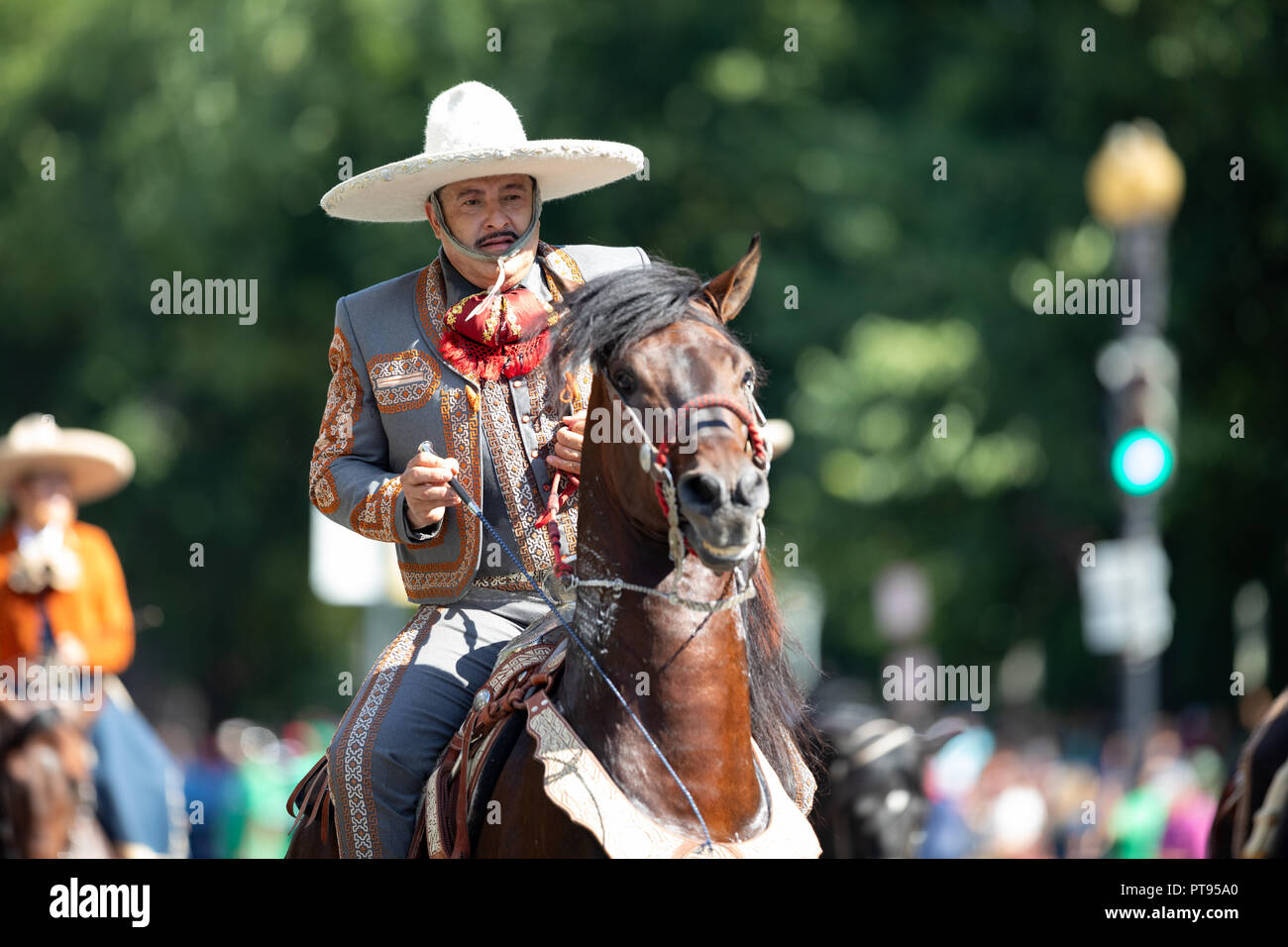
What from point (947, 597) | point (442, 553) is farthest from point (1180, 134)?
point (442, 553)

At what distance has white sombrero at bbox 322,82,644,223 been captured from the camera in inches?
216

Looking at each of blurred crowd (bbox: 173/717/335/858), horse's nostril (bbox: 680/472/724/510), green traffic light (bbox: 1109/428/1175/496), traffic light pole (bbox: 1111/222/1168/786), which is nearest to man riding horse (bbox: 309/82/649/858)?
horse's nostril (bbox: 680/472/724/510)

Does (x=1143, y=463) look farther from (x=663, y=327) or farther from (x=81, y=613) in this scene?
(x=663, y=327)

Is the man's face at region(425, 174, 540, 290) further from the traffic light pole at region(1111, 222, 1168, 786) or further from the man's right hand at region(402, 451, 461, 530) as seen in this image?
the traffic light pole at region(1111, 222, 1168, 786)

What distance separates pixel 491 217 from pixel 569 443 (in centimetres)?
88

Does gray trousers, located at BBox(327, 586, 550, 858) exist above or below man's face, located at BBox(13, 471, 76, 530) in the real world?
below

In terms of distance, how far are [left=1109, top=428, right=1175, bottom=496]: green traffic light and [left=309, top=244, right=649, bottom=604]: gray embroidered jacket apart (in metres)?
7.62

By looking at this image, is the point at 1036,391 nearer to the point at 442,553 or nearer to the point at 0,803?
→ the point at 0,803

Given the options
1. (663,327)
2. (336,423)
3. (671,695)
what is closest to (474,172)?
(336,423)

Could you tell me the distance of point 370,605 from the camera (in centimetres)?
1562

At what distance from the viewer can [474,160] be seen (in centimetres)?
548

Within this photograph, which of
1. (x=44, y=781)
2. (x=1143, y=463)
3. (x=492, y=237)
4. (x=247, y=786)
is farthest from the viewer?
(x=247, y=786)

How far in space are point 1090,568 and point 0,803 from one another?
9.59 m

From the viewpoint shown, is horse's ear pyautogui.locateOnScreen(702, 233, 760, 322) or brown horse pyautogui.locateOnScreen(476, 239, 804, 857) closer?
brown horse pyautogui.locateOnScreen(476, 239, 804, 857)
